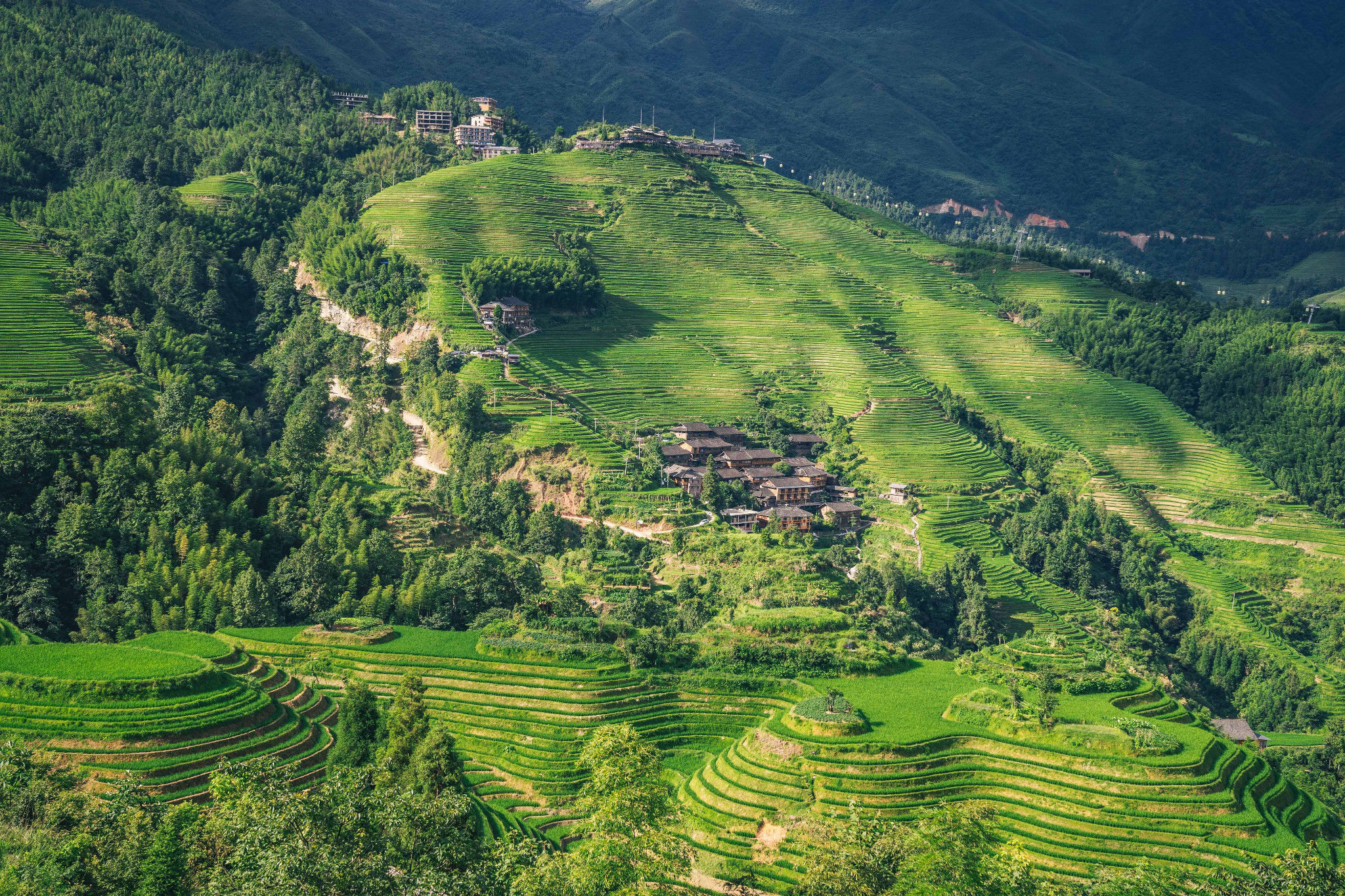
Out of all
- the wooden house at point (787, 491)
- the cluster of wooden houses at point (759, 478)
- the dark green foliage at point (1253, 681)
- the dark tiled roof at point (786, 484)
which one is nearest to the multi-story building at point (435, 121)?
the cluster of wooden houses at point (759, 478)

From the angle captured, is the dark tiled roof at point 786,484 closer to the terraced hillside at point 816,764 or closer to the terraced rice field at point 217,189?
the terraced hillside at point 816,764

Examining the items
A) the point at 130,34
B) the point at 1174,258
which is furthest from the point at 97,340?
the point at 1174,258

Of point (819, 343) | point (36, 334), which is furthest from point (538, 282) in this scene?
point (36, 334)

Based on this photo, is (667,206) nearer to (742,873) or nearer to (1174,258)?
(742,873)

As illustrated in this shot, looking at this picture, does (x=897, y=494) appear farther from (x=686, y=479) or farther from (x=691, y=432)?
(x=686, y=479)

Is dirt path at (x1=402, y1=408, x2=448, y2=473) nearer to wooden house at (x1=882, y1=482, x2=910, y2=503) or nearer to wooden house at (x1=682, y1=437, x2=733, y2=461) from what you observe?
wooden house at (x1=682, y1=437, x2=733, y2=461)

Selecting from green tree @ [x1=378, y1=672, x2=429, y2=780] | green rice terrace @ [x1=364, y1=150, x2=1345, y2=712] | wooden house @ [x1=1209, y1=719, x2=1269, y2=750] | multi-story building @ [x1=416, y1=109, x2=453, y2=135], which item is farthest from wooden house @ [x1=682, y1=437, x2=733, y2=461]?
multi-story building @ [x1=416, y1=109, x2=453, y2=135]
